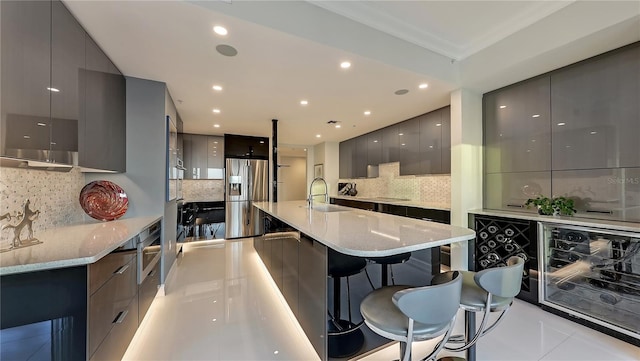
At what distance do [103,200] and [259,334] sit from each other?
180 cm

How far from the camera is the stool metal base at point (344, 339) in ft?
4.72

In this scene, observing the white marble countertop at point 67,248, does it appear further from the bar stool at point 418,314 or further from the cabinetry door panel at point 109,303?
the bar stool at point 418,314

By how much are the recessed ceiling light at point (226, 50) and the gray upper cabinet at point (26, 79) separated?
97cm

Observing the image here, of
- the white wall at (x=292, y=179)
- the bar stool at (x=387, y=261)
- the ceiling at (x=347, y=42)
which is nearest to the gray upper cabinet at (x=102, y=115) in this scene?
the ceiling at (x=347, y=42)

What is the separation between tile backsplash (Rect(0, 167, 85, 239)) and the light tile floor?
1.07 metres

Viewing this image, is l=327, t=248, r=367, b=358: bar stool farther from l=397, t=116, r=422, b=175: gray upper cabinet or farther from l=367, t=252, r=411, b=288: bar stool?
l=397, t=116, r=422, b=175: gray upper cabinet

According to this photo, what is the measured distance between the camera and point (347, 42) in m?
2.08

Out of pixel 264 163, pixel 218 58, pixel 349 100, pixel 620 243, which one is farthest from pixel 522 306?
pixel 264 163

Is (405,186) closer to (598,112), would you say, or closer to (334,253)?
(598,112)

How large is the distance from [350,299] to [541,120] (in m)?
2.79

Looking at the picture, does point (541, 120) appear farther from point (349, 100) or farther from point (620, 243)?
point (349, 100)

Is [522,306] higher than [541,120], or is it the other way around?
[541,120]

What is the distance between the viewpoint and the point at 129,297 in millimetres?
1610

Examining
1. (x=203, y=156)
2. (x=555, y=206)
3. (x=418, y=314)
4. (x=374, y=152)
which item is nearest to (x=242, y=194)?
(x=203, y=156)
